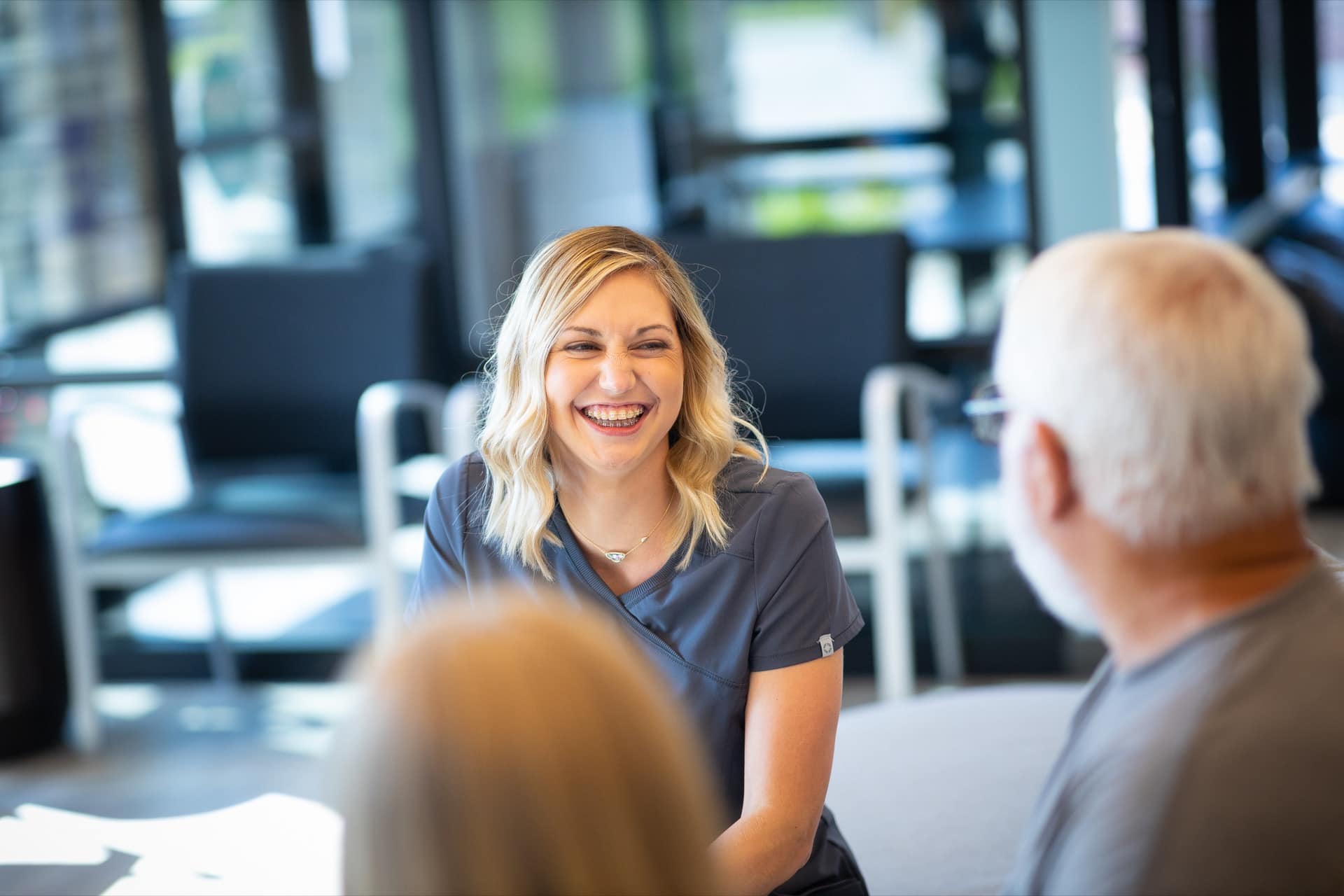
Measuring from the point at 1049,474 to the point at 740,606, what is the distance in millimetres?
642

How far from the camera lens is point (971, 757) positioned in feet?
6.44

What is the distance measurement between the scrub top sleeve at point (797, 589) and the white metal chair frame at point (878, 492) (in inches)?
54.7

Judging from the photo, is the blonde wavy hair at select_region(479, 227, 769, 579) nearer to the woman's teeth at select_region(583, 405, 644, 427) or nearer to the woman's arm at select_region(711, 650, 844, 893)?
the woman's teeth at select_region(583, 405, 644, 427)

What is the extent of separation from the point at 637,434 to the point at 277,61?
301 centimetres

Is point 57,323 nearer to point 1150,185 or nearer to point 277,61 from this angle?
point 277,61

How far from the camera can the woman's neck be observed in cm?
164

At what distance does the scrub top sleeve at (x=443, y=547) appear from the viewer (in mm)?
1637

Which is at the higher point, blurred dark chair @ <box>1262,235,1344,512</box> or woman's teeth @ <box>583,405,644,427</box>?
woman's teeth @ <box>583,405,644,427</box>

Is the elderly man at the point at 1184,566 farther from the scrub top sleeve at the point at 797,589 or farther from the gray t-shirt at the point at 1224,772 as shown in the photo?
the scrub top sleeve at the point at 797,589

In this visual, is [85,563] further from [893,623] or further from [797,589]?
[797,589]

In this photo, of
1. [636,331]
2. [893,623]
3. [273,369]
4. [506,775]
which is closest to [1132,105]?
[893,623]

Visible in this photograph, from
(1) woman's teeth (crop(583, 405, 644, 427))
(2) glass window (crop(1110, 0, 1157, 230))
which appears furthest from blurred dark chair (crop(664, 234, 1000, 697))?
(1) woman's teeth (crop(583, 405, 644, 427))

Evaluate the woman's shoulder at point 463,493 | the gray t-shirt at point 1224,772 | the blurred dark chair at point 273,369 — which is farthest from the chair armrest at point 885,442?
the gray t-shirt at point 1224,772

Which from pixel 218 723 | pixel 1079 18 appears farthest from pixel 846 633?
pixel 1079 18
